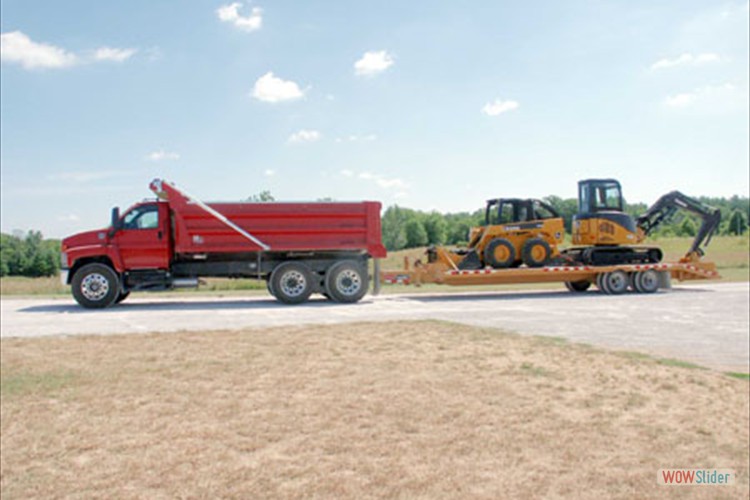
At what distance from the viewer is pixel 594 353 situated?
30.5 feet

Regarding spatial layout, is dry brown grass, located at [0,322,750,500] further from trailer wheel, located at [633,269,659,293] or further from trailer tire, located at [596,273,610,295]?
trailer wheel, located at [633,269,659,293]

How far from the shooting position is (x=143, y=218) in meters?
15.2

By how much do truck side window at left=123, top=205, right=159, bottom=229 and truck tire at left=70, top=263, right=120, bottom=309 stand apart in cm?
116

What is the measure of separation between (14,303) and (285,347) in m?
10.3

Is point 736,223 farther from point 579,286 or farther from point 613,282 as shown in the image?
point 613,282

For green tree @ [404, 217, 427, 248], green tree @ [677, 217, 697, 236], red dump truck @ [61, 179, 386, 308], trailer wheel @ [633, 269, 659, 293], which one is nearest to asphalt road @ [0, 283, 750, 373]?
red dump truck @ [61, 179, 386, 308]

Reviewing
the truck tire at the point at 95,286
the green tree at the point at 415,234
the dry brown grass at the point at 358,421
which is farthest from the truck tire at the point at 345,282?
the green tree at the point at 415,234

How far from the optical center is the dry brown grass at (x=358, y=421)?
5703 millimetres

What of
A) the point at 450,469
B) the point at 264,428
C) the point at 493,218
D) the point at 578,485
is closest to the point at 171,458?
the point at 264,428

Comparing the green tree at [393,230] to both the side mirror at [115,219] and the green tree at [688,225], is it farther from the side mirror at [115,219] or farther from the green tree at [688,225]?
the side mirror at [115,219]

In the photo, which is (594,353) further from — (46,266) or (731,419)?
(46,266)

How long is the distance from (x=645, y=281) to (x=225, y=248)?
12.3 m

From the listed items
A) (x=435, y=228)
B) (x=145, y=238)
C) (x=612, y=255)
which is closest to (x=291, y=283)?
(x=145, y=238)

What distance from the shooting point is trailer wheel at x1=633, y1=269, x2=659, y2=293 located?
19.4m
